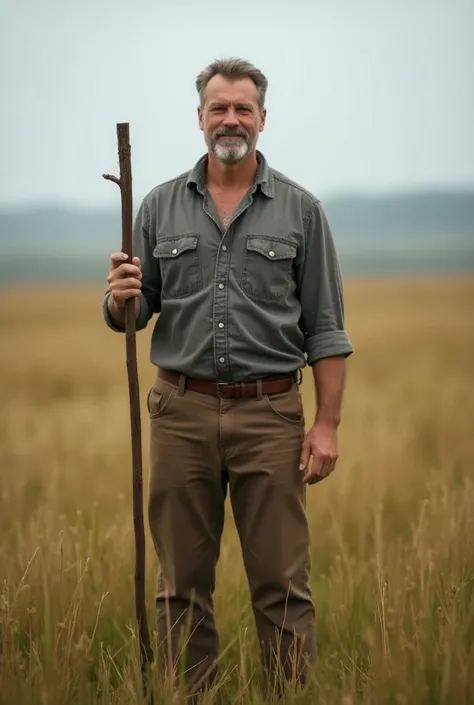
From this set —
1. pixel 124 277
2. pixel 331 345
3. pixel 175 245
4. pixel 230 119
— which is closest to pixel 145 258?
pixel 175 245

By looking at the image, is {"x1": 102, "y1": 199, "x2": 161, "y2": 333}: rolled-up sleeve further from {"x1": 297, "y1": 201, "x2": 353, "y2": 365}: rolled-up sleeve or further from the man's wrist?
the man's wrist

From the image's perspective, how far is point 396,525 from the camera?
5113 millimetres

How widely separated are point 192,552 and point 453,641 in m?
0.72

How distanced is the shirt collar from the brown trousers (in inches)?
21.1

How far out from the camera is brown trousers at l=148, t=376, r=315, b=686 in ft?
8.86

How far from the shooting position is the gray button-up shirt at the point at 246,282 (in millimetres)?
2703

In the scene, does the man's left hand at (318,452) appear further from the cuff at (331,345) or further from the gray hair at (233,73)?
the gray hair at (233,73)

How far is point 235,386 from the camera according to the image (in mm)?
2693

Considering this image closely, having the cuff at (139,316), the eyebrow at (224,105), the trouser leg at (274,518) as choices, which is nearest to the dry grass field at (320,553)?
the trouser leg at (274,518)

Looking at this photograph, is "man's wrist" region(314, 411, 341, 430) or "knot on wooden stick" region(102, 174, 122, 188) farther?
"man's wrist" region(314, 411, 341, 430)

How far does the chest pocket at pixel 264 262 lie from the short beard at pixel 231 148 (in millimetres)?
208

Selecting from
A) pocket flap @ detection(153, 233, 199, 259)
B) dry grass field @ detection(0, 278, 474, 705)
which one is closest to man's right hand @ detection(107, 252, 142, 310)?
pocket flap @ detection(153, 233, 199, 259)

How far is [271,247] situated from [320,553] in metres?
1.89

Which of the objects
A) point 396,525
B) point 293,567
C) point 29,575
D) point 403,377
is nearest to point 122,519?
point 29,575
